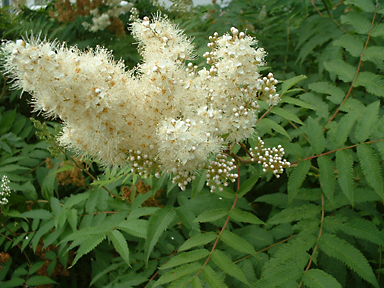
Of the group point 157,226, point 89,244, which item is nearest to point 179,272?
point 157,226

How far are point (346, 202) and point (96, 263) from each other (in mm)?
1926

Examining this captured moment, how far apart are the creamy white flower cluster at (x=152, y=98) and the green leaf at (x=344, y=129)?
508 millimetres

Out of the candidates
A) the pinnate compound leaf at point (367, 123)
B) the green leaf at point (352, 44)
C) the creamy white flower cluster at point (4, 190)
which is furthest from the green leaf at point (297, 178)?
the creamy white flower cluster at point (4, 190)

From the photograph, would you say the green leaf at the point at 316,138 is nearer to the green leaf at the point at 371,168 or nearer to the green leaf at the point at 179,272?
the green leaf at the point at 371,168

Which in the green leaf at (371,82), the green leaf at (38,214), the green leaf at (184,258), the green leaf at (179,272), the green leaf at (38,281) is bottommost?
the green leaf at (38,281)

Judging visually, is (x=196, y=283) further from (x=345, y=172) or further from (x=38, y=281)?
(x=38, y=281)

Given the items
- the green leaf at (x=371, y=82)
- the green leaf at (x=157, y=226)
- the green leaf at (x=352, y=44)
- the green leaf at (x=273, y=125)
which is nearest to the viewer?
the green leaf at (x=157, y=226)

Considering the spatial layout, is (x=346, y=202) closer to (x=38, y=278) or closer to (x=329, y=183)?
(x=329, y=183)

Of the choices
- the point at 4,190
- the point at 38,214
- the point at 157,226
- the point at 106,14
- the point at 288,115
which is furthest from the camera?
the point at 106,14

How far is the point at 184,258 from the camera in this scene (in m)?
1.60

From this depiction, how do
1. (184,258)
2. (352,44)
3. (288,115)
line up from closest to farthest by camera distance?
(184,258), (288,115), (352,44)

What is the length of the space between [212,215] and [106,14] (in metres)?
4.07

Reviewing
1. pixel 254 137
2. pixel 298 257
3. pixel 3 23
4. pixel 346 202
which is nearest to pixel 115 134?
pixel 254 137

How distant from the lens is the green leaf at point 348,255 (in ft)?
5.10
